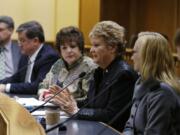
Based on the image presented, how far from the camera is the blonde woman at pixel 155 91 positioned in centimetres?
198

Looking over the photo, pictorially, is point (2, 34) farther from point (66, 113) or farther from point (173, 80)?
point (173, 80)

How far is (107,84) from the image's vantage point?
104 inches

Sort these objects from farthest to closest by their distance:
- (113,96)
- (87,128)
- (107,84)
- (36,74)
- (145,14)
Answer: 1. (145,14)
2. (36,74)
3. (107,84)
4. (113,96)
5. (87,128)

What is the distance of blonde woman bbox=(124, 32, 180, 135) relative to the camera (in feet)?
6.50

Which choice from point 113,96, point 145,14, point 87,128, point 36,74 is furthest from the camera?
point 145,14

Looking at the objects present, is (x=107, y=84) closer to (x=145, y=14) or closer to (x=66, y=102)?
(x=66, y=102)

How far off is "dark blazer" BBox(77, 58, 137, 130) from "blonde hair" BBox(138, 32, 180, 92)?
454 millimetres

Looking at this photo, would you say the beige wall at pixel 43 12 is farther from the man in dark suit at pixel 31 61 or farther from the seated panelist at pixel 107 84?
the seated panelist at pixel 107 84

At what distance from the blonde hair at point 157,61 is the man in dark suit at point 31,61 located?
172 cm

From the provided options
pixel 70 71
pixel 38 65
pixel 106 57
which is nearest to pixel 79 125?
pixel 106 57

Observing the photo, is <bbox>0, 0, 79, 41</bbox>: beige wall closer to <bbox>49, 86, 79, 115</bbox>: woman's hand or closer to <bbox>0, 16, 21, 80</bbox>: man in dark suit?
<bbox>0, 16, 21, 80</bbox>: man in dark suit

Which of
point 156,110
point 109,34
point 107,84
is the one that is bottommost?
point 107,84

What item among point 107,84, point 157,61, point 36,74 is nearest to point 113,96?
point 107,84

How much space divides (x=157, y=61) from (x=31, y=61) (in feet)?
6.74
